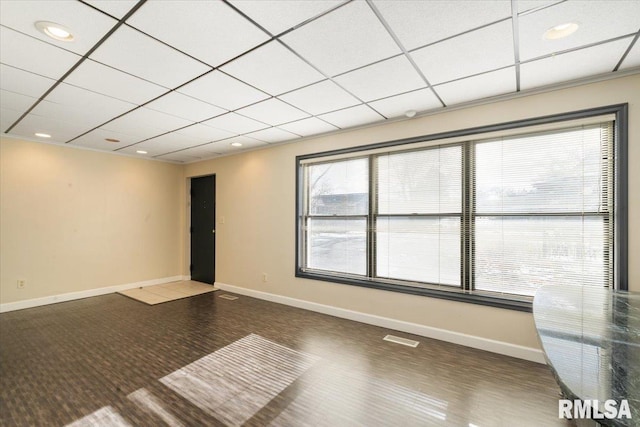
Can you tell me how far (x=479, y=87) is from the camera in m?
2.74

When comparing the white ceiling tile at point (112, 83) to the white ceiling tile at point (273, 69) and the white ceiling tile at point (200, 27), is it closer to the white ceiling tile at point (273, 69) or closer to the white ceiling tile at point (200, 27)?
the white ceiling tile at point (200, 27)

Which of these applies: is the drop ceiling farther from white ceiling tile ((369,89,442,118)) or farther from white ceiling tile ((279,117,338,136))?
white ceiling tile ((279,117,338,136))

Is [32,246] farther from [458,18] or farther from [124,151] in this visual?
[458,18]

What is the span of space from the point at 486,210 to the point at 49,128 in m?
5.88

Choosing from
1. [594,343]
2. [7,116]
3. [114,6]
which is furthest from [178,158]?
[594,343]

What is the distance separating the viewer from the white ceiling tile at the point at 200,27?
167cm

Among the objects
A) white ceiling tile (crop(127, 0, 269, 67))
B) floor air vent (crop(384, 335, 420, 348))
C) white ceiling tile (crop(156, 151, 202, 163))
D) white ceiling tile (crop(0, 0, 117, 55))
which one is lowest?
floor air vent (crop(384, 335, 420, 348))

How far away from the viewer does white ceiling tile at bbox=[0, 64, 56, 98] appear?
Answer: 2408 mm

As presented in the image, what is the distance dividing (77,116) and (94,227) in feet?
8.42

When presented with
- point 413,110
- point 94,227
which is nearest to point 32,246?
point 94,227

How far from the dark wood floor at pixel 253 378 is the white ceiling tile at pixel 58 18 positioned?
266 cm

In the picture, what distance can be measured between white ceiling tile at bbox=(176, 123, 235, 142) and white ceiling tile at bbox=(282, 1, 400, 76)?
2275 mm

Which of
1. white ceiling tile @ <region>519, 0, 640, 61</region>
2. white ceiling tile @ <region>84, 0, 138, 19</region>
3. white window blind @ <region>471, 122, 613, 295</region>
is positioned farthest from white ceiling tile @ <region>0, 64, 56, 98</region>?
white window blind @ <region>471, 122, 613, 295</region>

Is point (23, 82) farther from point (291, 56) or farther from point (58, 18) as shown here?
point (291, 56)
